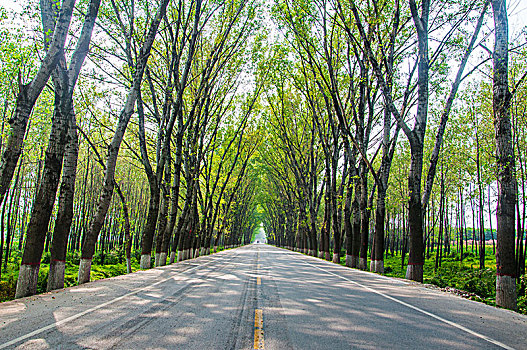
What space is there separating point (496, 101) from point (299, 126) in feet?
84.2

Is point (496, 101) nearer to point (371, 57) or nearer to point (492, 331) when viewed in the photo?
point (371, 57)

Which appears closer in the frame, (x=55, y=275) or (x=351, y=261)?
(x=55, y=275)

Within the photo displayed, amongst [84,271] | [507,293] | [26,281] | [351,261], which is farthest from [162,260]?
[507,293]

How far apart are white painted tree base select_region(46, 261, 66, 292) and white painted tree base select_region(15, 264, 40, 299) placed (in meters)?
1.03

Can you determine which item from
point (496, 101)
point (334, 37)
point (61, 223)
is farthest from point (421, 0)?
point (61, 223)

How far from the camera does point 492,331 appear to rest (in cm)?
567

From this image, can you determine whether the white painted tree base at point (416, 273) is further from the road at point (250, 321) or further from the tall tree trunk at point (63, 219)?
the tall tree trunk at point (63, 219)

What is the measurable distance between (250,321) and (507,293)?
280 inches

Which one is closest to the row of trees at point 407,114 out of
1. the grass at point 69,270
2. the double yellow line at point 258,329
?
the double yellow line at point 258,329

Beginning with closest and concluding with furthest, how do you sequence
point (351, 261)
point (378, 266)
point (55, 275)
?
1. point (55, 275)
2. point (378, 266)
3. point (351, 261)

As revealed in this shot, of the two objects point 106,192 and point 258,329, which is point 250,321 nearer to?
point 258,329

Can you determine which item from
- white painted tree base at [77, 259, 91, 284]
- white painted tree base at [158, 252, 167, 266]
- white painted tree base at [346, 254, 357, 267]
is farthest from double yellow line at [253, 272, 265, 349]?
white painted tree base at [346, 254, 357, 267]

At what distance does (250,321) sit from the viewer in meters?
5.93

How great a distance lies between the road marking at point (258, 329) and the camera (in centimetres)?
463
